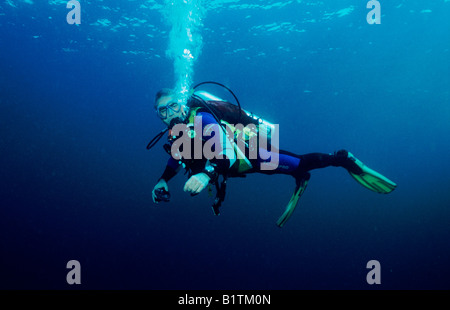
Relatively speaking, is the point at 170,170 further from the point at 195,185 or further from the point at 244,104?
the point at 244,104

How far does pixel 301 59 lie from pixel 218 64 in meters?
7.41

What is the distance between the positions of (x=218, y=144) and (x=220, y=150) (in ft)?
0.26

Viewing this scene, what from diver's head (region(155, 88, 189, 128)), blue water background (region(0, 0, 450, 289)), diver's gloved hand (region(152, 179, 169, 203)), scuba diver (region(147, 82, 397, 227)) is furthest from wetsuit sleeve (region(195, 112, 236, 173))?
blue water background (region(0, 0, 450, 289))

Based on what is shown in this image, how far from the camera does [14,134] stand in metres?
80.2

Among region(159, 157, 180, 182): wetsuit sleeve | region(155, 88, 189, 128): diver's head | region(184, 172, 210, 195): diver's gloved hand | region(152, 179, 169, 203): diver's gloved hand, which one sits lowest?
region(184, 172, 210, 195): diver's gloved hand

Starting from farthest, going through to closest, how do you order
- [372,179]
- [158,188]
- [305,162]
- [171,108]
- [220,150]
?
[372,179] → [305,162] → [158,188] → [171,108] → [220,150]

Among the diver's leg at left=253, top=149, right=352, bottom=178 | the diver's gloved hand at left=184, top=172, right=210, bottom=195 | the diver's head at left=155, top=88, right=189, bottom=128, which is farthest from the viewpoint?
the diver's leg at left=253, top=149, right=352, bottom=178

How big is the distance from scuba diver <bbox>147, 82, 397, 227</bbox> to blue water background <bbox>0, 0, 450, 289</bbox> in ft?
42.5

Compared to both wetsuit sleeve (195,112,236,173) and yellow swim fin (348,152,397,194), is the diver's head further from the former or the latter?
yellow swim fin (348,152,397,194)

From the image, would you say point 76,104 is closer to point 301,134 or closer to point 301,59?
point 301,59

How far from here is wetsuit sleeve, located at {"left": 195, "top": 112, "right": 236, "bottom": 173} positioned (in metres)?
3.01

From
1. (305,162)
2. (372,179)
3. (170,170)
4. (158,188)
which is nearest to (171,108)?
(158,188)

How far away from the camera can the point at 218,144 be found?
3.09m
